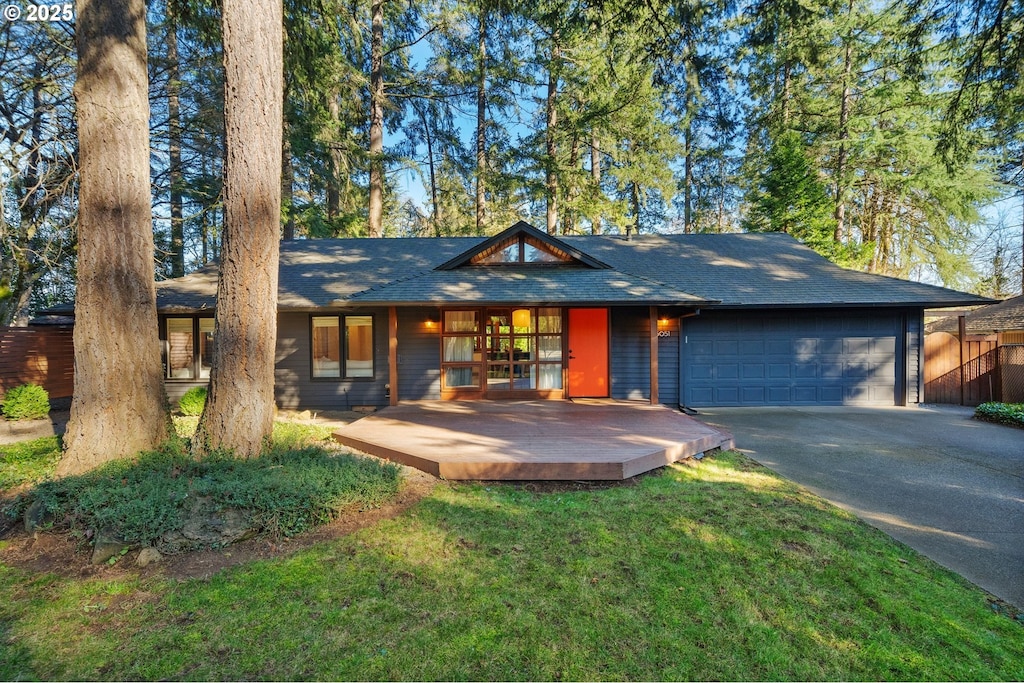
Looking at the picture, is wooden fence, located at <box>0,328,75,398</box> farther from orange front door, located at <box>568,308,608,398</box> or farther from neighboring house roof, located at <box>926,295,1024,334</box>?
neighboring house roof, located at <box>926,295,1024,334</box>

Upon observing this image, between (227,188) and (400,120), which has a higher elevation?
(400,120)

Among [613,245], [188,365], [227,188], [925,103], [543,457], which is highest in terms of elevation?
[925,103]

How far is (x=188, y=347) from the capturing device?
31.0 ft

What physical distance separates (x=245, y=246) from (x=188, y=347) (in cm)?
713

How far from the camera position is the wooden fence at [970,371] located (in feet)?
29.6

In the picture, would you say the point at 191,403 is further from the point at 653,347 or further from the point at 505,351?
the point at 653,347

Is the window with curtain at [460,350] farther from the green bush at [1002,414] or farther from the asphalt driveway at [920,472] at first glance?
the green bush at [1002,414]

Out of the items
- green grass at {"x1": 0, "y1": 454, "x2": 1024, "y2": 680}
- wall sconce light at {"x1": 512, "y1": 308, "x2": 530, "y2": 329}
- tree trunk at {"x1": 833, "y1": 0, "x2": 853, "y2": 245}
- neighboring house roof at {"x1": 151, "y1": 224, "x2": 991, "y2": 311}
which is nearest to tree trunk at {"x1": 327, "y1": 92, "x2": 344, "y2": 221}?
neighboring house roof at {"x1": 151, "y1": 224, "x2": 991, "y2": 311}

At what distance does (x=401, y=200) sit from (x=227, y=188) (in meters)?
20.3

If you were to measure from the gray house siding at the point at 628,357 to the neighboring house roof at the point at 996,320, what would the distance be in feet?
37.2

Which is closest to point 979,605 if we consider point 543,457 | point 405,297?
point 543,457

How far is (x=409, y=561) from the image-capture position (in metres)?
3.08

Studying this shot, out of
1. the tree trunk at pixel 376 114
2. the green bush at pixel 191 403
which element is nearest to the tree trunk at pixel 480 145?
Result: the tree trunk at pixel 376 114

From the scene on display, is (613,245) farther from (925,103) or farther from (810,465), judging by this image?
(925,103)
